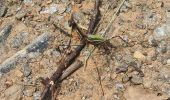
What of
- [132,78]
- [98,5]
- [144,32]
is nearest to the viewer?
[132,78]

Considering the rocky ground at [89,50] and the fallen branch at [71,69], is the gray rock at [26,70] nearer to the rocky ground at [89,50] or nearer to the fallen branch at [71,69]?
the rocky ground at [89,50]

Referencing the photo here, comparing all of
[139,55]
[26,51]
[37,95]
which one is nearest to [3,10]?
[26,51]

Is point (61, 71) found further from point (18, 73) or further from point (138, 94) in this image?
point (138, 94)

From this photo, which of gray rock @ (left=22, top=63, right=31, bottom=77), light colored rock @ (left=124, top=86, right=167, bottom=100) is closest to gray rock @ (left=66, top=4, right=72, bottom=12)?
gray rock @ (left=22, top=63, right=31, bottom=77)

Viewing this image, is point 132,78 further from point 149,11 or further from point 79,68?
point 149,11

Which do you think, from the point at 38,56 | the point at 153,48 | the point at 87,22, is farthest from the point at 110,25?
the point at 38,56
